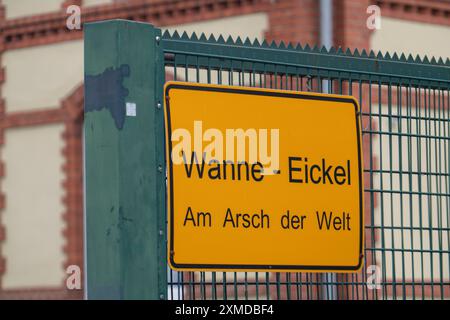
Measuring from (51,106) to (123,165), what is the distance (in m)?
13.5

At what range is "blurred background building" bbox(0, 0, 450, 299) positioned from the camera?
1828cm

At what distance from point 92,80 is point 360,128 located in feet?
4.21

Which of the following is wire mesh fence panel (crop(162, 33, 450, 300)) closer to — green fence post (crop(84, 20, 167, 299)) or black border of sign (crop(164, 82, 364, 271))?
black border of sign (crop(164, 82, 364, 271))

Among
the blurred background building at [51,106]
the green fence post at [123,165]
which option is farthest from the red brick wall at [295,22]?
the green fence post at [123,165]

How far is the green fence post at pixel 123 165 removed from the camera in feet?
20.2

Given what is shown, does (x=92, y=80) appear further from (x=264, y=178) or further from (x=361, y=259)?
(x=361, y=259)

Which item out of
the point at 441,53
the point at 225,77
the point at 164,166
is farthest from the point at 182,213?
the point at 441,53

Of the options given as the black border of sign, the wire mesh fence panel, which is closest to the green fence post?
the black border of sign

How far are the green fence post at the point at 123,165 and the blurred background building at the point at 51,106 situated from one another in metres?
11.6

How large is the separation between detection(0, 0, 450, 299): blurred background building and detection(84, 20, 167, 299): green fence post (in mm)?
11643

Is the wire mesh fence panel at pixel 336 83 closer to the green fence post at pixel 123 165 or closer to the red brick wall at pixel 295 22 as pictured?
the green fence post at pixel 123 165

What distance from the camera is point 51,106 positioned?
19531 mm

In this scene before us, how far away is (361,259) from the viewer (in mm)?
6812

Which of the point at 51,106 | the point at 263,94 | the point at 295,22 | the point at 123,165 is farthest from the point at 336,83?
the point at 51,106
